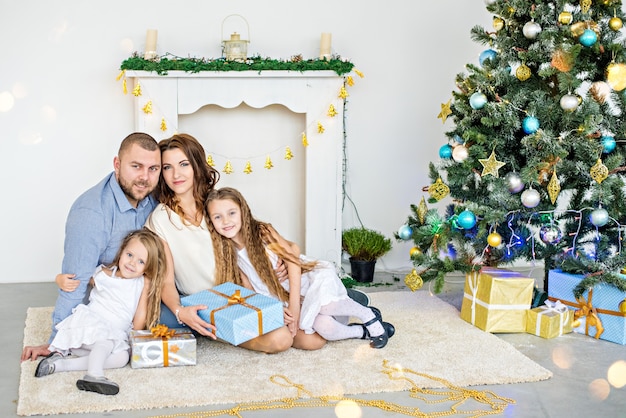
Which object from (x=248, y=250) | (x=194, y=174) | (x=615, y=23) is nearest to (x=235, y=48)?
(x=194, y=174)

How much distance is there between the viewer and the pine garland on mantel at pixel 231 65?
170 inches

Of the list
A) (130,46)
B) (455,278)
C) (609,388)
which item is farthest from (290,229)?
(609,388)

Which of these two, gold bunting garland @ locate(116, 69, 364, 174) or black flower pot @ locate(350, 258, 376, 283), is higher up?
gold bunting garland @ locate(116, 69, 364, 174)

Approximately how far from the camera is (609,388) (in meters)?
2.79

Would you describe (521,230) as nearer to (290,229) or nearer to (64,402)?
(290,229)

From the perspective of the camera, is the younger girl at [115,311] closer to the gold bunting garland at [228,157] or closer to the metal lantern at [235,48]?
the gold bunting garland at [228,157]

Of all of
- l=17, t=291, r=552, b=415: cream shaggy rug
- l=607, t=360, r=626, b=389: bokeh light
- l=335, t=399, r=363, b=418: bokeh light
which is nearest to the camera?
l=335, t=399, r=363, b=418: bokeh light

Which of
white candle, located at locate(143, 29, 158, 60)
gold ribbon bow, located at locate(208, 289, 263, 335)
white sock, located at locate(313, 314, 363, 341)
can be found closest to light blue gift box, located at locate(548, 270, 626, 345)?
white sock, located at locate(313, 314, 363, 341)

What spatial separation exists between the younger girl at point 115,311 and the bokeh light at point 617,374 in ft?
6.08

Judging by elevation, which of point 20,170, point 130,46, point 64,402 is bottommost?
point 64,402

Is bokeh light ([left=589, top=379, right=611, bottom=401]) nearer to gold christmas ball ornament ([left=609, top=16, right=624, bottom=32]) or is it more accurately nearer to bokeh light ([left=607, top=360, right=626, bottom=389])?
bokeh light ([left=607, top=360, right=626, bottom=389])

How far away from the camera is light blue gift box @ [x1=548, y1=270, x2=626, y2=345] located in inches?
133

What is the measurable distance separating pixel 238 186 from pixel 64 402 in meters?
2.47

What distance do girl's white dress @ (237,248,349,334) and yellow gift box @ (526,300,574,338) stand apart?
3.05ft
